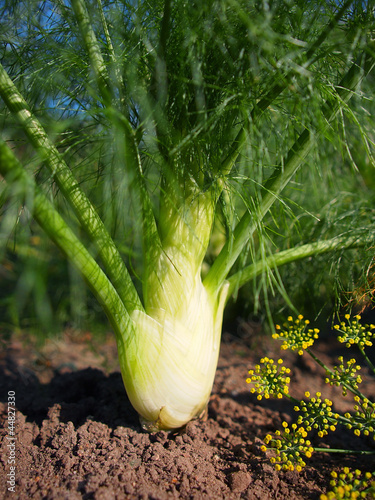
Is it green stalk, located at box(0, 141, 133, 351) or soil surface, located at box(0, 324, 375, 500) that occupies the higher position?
green stalk, located at box(0, 141, 133, 351)

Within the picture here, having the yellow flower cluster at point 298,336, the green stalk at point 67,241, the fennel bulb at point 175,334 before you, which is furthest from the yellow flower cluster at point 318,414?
the green stalk at point 67,241

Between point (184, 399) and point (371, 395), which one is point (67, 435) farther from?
point (371, 395)

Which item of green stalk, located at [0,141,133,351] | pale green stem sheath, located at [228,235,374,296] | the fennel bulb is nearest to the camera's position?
green stalk, located at [0,141,133,351]

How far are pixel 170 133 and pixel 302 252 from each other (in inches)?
18.1

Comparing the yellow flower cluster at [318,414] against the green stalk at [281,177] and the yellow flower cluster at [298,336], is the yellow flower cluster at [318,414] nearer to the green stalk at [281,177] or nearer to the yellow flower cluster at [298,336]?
the yellow flower cluster at [298,336]

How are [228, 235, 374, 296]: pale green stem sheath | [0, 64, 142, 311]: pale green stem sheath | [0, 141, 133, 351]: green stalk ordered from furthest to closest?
[228, 235, 374, 296]: pale green stem sheath < [0, 64, 142, 311]: pale green stem sheath < [0, 141, 133, 351]: green stalk

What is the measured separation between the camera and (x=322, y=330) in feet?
5.70

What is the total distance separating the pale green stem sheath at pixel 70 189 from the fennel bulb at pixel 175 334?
72 millimetres

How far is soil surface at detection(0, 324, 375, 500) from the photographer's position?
0.79 m

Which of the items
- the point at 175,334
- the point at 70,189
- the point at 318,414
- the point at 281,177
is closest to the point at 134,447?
the point at 175,334

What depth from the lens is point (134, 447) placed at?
901 mm

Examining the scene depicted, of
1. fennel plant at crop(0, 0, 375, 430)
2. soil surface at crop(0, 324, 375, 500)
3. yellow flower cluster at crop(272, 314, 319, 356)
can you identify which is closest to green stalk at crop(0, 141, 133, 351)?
fennel plant at crop(0, 0, 375, 430)

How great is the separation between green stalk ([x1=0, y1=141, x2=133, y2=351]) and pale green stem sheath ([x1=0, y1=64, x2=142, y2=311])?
0.12ft

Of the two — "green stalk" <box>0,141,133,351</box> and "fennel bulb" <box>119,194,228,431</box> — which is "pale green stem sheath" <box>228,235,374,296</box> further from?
"green stalk" <box>0,141,133,351</box>
